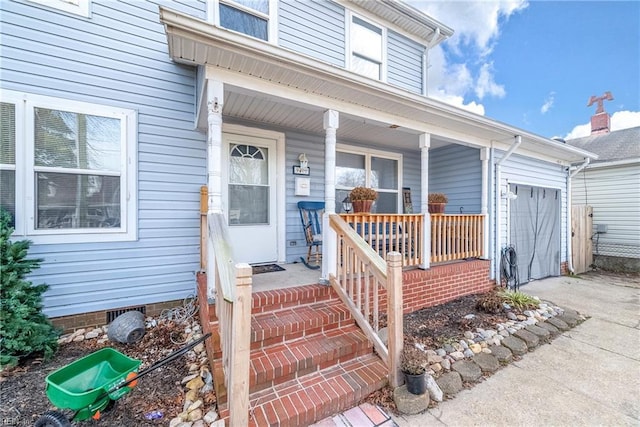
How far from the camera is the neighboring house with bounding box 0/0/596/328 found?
2889 mm

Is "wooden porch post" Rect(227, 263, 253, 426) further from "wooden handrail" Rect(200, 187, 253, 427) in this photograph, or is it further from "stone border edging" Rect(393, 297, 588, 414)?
"stone border edging" Rect(393, 297, 588, 414)

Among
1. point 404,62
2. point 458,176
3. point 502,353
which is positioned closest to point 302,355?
point 502,353

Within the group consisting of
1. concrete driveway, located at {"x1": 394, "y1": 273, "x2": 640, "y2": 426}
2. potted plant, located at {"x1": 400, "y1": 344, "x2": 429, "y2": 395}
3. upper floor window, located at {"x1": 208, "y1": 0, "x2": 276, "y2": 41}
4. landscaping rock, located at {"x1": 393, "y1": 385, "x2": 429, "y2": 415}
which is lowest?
concrete driveway, located at {"x1": 394, "y1": 273, "x2": 640, "y2": 426}

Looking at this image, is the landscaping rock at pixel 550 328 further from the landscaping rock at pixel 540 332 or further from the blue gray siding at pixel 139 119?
the blue gray siding at pixel 139 119

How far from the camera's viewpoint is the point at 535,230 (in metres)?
6.06

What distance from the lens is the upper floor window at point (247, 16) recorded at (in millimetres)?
3959

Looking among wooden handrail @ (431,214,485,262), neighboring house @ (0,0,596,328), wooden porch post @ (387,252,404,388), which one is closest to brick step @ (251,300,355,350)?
neighboring house @ (0,0,596,328)

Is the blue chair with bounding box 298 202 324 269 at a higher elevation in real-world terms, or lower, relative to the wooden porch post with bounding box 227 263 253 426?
higher

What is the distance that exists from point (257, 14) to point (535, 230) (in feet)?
23.4

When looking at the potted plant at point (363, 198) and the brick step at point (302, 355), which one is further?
the potted plant at point (363, 198)

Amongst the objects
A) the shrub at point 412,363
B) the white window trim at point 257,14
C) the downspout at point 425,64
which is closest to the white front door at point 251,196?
the white window trim at point 257,14

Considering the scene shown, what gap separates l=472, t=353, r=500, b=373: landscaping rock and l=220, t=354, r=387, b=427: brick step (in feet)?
3.63

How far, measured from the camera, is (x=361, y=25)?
537 centimetres

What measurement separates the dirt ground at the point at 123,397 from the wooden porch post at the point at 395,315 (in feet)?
4.85
